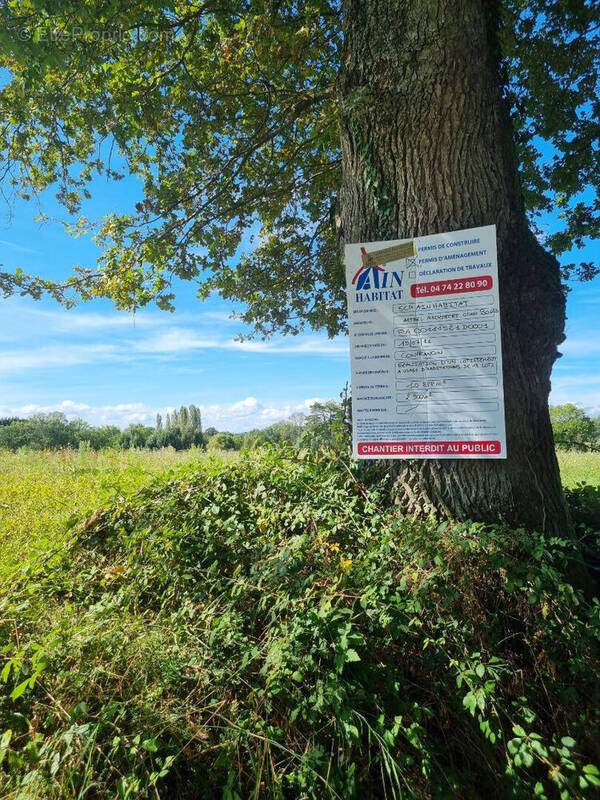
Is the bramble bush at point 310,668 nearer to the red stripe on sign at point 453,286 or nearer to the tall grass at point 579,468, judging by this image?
the red stripe on sign at point 453,286

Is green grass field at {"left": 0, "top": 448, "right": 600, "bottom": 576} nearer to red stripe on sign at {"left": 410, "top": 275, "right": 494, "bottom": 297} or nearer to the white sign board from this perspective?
the white sign board

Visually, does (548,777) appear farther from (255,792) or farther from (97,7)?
(97,7)

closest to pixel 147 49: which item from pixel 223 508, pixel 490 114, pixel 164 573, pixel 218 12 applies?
pixel 218 12

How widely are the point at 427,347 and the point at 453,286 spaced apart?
1.57 feet

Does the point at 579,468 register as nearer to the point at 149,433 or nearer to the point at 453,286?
the point at 453,286

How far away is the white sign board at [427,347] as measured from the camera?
10.2 feet

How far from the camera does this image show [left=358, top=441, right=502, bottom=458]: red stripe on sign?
3.06m

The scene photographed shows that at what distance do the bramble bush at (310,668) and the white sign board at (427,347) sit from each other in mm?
589

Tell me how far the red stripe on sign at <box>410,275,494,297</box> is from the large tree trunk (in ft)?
0.54

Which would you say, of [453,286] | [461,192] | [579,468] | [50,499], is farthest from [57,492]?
[579,468]

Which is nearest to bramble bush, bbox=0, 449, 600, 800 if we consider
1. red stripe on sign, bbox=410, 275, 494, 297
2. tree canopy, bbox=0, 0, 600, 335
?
red stripe on sign, bbox=410, 275, 494, 297

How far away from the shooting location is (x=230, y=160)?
21.5 ft

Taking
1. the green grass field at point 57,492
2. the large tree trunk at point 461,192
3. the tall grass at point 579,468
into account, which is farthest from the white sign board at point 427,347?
the tall grass at point 579,468

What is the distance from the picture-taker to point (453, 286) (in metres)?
3.21
